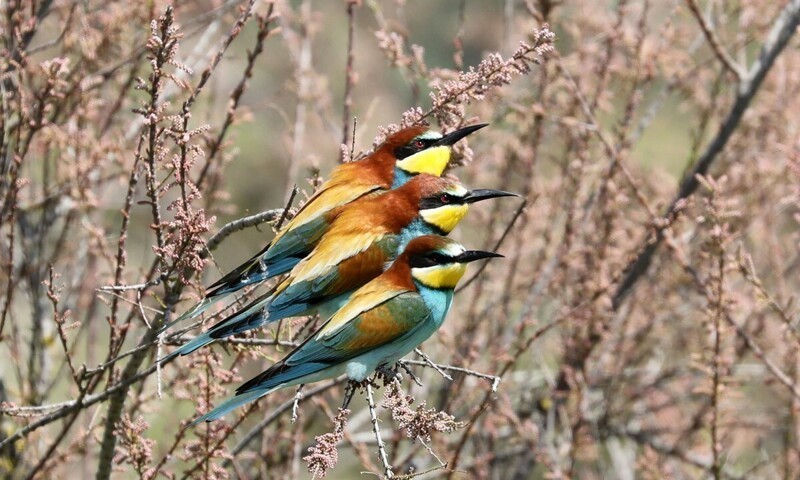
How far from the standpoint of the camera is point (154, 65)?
185 cm

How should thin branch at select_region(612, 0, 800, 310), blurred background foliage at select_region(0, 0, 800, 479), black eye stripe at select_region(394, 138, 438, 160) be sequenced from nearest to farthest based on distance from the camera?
1. black eye stripe at select_region(394, 138, 438, 160)
2. blurred background foliage at select_region(0, 0, 800, 479)
3. thin branch at select_region(612, 0, 800, 310)

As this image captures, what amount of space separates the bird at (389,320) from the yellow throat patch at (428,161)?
28 centimetres

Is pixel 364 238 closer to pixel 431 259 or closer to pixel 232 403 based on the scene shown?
pixel 431 259

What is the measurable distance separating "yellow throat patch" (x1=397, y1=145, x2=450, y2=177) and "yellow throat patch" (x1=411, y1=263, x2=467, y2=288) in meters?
0.31

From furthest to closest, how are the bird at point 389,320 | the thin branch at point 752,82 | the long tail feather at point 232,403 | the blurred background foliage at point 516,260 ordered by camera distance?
the thin branch at point 752,82, the blurred background foliage at point 516,260, the bird at point 389,320, the long tail feather at point 232,403

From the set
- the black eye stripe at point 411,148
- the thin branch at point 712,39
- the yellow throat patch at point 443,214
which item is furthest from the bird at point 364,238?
the thin branch at point 712,39

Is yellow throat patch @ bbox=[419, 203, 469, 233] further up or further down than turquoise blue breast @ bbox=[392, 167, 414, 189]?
further down

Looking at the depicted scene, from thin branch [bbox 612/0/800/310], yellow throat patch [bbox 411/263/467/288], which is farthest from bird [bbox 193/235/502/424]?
thin branch [bbox 612/0/800/310]

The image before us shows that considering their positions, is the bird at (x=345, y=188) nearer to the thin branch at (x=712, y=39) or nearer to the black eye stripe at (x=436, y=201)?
the black eye stripe at (x=436, y=201)

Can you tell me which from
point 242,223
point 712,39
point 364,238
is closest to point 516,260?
point 712,39

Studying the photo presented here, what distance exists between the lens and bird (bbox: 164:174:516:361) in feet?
7.23

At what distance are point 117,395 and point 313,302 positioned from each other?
460 mm

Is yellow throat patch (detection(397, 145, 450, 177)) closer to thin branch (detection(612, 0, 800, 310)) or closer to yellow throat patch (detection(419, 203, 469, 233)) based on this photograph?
yellow throat patch (detection(419, 203, 469, 233))

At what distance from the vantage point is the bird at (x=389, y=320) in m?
2.15
